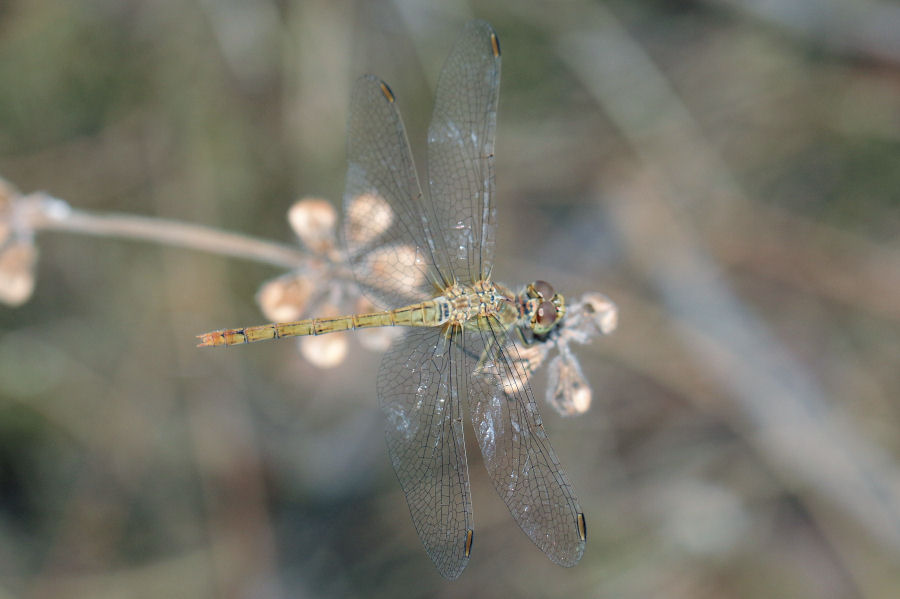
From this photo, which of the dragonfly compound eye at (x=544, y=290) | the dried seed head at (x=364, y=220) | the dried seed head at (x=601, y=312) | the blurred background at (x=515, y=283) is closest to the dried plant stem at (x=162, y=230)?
the dried seed head at (x=364, y=220)

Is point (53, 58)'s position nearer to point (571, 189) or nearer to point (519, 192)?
point (519, 192)

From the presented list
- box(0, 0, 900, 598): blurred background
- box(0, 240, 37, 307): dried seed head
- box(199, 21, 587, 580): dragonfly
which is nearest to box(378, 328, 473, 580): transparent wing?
box(199, 21, 587, 580): dragonfly

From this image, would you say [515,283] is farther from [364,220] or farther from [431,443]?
[431,443]

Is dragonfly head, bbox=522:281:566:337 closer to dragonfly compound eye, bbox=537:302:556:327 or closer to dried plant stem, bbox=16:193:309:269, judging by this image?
dragonfly compound eye, bbox=537:302:556:327

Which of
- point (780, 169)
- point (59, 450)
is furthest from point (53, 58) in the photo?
point (780, 169)

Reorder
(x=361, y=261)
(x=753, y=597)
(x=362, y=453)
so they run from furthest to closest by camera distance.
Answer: (x=362, y=453) < (x=753, y=597) < (x=361, y=261)

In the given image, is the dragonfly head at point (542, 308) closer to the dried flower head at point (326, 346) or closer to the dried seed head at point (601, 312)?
the dried seed head at point (601, 312)
